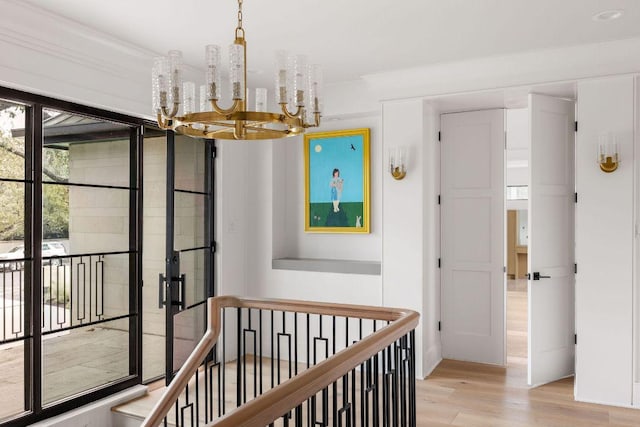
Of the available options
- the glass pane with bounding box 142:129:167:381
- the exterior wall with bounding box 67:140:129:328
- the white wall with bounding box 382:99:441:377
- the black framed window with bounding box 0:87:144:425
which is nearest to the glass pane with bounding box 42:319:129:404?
the black framed window with bounding box 0:87:144:425

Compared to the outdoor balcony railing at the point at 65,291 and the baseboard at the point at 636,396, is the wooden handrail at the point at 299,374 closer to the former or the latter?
the outdoor balcony railing at the point at 65,291

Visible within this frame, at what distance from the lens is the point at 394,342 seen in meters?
2.27

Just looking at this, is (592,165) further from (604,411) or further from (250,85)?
(250,85)

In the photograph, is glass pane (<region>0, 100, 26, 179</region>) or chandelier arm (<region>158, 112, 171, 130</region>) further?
glass pane (<region>0, 100, 26, 179</region>)

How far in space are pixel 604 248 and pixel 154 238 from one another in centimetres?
373

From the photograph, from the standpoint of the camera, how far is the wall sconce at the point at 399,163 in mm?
4738

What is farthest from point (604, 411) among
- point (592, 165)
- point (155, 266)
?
point (155, 266)

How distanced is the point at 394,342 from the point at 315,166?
3490 mm

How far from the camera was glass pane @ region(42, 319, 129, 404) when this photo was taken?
12.3 ft

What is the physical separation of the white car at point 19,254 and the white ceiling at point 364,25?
1.54m

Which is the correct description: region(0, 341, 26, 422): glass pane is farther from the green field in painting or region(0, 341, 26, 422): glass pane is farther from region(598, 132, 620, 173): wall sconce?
region(598, 132, 620, 173): wall sconce

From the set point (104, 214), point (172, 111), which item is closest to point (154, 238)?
point (104, 214)

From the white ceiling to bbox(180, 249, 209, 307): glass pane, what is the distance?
5.85ft

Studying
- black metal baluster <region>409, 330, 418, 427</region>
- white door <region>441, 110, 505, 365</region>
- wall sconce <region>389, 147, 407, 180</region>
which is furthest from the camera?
white door <region>441, 110, 505, 365</region>
